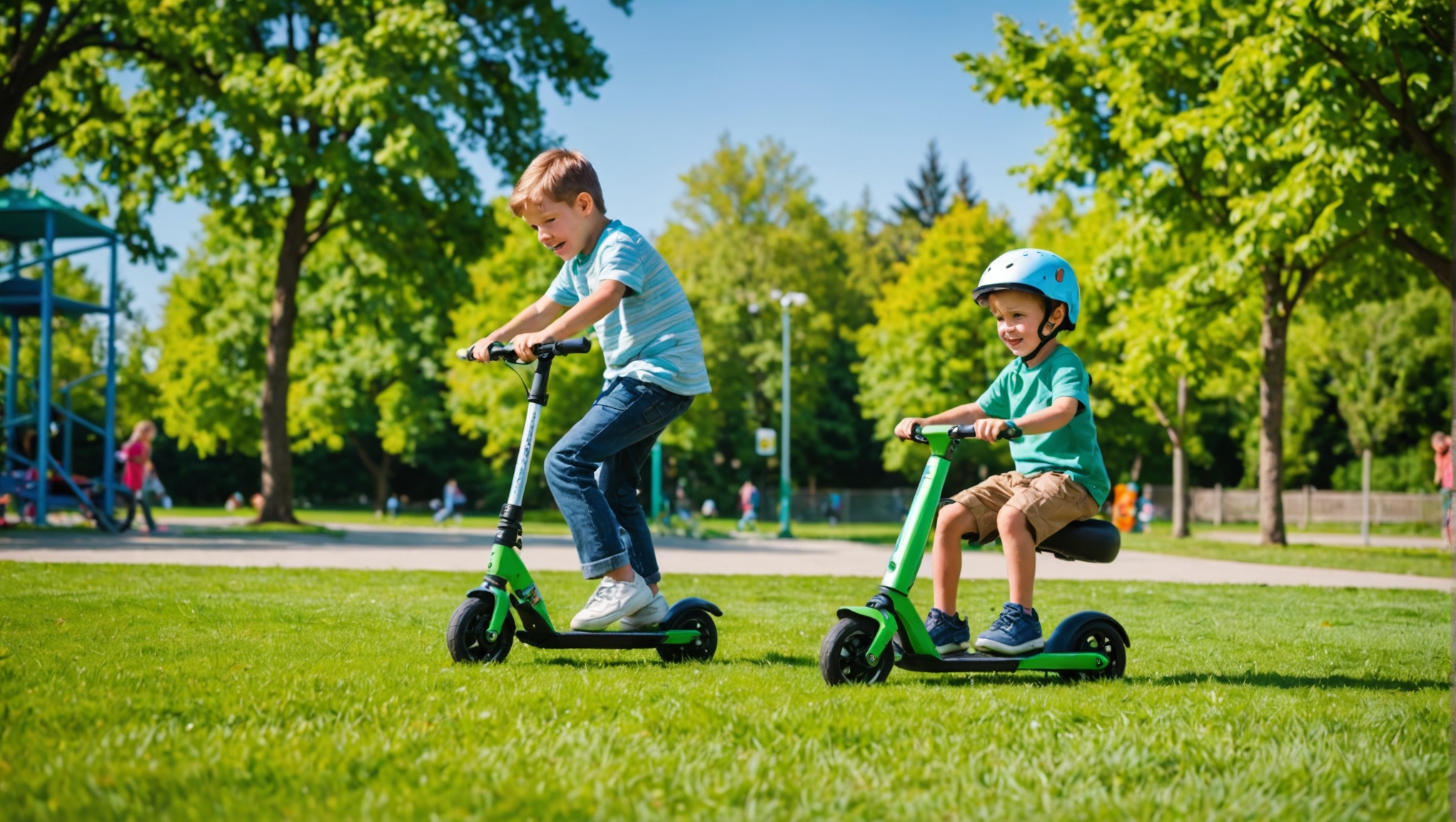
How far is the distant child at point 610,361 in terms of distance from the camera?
4.79 meters

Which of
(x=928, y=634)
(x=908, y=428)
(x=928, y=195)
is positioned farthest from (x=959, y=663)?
(x=928, y=195)

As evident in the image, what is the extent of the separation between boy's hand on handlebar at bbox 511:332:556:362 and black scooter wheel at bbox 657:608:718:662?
1268 millimetres

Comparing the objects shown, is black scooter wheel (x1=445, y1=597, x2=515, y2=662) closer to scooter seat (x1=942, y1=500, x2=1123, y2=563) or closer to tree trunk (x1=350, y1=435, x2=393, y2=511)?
scooter seat (x1=942, y1=500, x2=1123, y2=563)

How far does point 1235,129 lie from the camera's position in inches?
559

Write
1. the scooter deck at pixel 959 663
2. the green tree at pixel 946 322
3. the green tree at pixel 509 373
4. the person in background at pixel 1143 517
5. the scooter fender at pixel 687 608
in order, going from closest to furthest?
the scooter deck at pixel 959 663
the scooter fender at pixel 687 608
the green tree at pixel 509 373
the person in background at pixel 1143 517
the green tree at pixel 946 322

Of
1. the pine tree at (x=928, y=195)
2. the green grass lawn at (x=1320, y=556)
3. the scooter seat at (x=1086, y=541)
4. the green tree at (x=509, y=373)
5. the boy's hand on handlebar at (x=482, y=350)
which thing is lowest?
the green grass lawn at (x=1320, y=556)

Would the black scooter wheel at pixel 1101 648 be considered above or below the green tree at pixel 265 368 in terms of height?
below

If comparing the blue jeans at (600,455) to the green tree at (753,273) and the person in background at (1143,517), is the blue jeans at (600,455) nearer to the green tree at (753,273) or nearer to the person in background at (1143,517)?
the person in background at (1143,517)

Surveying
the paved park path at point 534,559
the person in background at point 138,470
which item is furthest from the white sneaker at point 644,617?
the person in background at point 138,470

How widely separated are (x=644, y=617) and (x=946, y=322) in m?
37.9

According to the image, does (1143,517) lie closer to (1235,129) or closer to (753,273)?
(753,273)

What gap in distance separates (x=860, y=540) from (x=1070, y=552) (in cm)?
2081

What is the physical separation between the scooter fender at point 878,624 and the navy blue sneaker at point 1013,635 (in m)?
0.49

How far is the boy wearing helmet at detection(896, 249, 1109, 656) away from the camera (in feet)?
15.0
